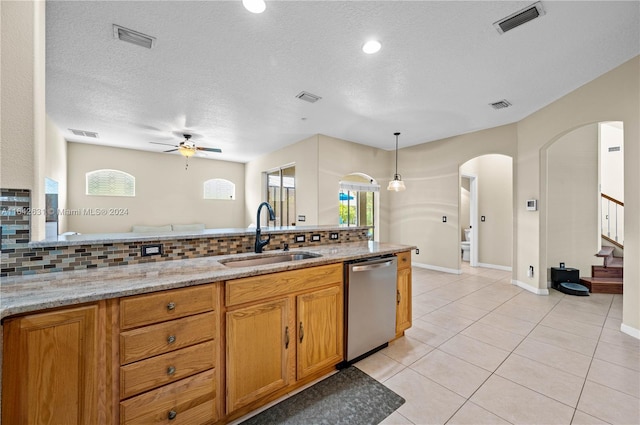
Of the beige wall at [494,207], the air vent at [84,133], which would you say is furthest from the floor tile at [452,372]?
the air vent at [84,133]

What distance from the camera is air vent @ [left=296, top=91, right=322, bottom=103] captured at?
3328mm

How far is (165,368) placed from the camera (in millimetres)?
1272

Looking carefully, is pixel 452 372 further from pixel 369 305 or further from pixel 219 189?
pixel 219 189

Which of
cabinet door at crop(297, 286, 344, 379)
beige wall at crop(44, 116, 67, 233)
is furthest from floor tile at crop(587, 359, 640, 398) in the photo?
beige wall at crop(44, 116, 67, 233)

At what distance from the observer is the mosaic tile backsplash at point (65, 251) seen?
1346 mm

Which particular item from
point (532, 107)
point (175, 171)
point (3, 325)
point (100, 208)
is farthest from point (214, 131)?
point (532, 107)

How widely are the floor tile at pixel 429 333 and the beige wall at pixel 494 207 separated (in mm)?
3631

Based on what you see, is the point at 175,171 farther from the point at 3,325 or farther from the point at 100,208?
the point at 3,325

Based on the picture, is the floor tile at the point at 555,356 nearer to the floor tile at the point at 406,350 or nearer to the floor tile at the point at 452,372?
the floor tile at the point at 452,372

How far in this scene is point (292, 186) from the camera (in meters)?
6.29

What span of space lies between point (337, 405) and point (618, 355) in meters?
2.55

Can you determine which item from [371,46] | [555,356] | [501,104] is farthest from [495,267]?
[371,46]

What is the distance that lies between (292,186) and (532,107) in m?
4.68

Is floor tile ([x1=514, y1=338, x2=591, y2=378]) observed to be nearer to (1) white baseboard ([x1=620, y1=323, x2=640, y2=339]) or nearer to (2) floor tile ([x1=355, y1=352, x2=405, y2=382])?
(1) white baseboard ([x1=620, y1=323, x2=640, y2=339])
